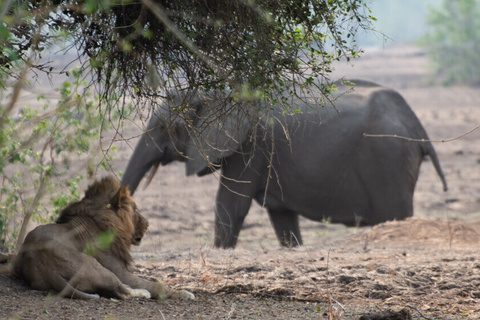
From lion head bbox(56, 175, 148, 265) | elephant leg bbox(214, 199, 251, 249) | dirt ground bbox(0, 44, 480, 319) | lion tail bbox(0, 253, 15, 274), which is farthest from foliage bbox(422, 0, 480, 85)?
lion tail bbox(0, 253, 15, 274)

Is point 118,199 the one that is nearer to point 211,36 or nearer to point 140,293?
point 140,293

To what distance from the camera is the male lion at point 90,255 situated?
5.33 metres

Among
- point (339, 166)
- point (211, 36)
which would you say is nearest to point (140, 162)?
point (339, 166)

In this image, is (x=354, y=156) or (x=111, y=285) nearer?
(x=111, y=285)

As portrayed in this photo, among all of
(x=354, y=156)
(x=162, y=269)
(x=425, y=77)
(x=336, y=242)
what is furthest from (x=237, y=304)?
(x=425, y=77)

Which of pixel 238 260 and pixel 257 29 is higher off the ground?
pixel 257 29

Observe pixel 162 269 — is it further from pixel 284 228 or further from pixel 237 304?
pixel 284 228

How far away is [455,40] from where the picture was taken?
40.3m

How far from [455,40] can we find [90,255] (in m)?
37.4

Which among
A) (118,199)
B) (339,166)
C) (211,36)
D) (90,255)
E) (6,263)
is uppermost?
(211,36)

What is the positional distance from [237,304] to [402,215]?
212 inches

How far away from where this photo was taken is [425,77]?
4031 centimetres

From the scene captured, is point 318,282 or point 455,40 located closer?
point 318,282

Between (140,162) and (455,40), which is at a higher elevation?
(455,40)
